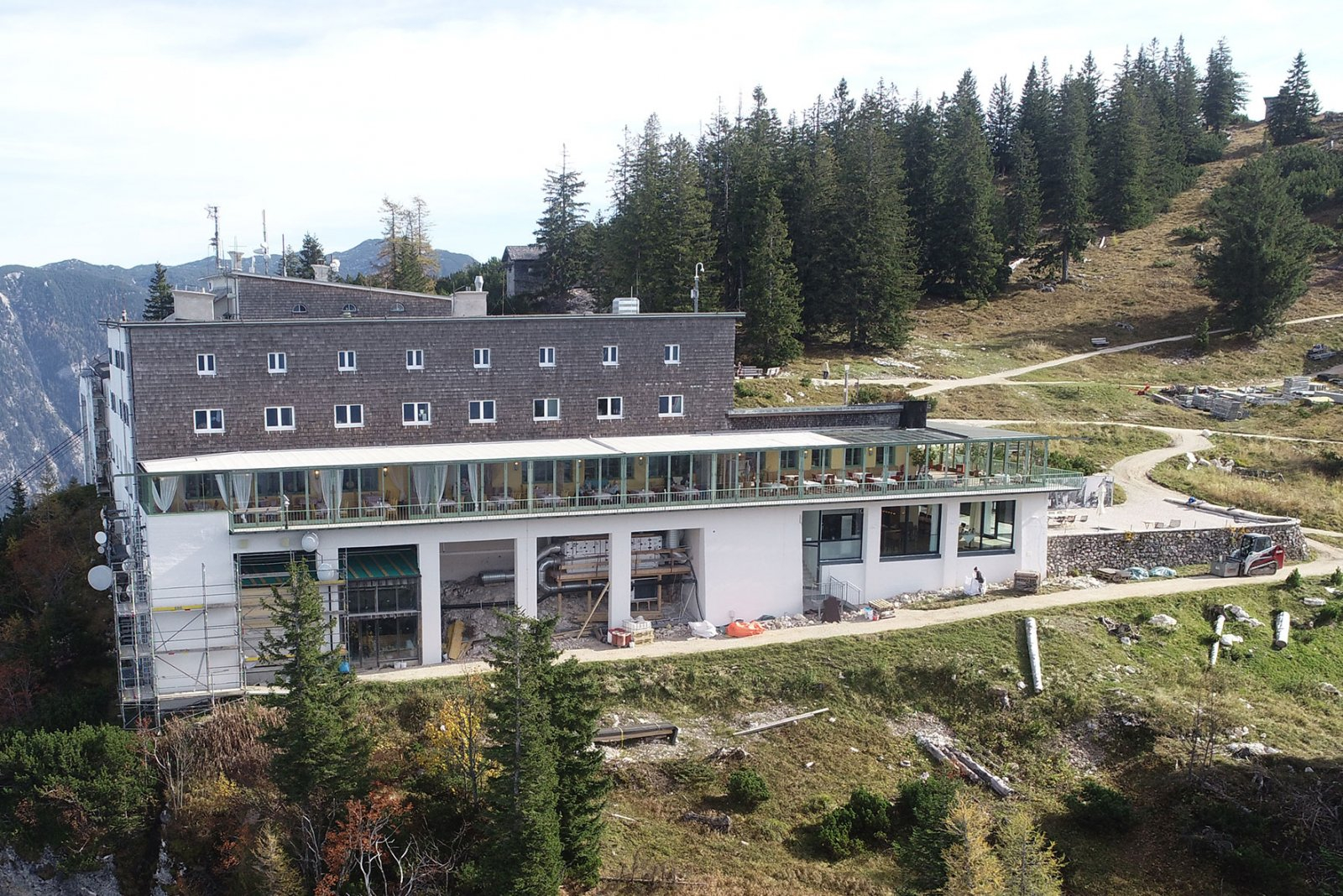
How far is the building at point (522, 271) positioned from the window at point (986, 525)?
45.6 metres

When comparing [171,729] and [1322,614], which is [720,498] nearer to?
[171,729]

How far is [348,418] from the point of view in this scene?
3531 centimetres

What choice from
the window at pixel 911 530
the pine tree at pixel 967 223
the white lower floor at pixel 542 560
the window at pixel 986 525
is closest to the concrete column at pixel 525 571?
the white lower floor at pixel 542 560

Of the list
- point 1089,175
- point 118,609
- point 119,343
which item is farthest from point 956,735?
point 1089,175

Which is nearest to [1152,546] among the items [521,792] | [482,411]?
[482,411]

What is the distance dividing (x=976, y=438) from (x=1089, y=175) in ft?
190

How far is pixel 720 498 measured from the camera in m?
34.8

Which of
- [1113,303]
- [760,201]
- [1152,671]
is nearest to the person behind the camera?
[1152,671]

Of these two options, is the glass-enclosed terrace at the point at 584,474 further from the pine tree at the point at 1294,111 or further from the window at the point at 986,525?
the pine tree at the point at 1294,111

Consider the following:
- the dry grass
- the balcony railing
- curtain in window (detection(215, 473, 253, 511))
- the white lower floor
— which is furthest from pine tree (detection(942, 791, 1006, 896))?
the dry grass

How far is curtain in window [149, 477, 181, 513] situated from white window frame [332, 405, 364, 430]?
6150 mm

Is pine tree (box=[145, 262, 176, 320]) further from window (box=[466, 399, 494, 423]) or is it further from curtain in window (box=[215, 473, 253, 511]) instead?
curtain in window (box=[215, 473, 253, 511])

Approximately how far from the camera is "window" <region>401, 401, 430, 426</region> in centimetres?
3606

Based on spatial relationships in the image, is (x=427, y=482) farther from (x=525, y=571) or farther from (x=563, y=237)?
(x=563, y=237)
